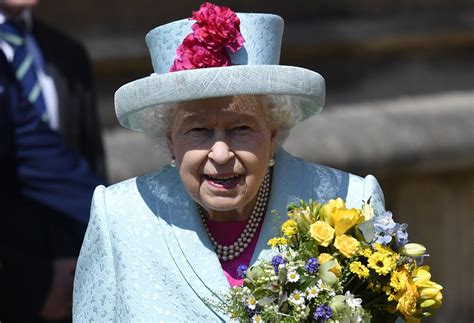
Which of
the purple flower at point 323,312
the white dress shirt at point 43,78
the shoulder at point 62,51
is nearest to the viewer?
the purple flower at point 323,312

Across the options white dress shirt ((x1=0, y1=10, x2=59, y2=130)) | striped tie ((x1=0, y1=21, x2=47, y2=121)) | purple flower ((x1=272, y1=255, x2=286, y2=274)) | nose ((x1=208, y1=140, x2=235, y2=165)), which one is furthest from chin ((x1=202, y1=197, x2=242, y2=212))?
white dress shirt ((x1=0, y1=10, x2=59, y2=130))

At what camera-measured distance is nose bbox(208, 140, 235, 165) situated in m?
3.67

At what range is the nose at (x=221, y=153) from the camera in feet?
12.0

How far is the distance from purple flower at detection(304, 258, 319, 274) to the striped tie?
2.41 meters

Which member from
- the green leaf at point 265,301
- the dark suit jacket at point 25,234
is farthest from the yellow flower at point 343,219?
the dark suit jacket at point 25,234

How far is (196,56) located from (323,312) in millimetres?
725

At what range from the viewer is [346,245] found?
3520 millimetres

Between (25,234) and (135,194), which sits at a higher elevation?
(135,194)

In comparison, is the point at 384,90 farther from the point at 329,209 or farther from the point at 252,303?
the point at 252,303

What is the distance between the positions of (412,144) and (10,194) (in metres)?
2.89

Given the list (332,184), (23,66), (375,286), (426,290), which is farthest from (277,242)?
(23,66)

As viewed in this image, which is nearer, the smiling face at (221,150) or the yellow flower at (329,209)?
the yellow flower at (329,209)

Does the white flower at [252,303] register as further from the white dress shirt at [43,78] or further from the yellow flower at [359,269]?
the white dress shirt at [43,78]

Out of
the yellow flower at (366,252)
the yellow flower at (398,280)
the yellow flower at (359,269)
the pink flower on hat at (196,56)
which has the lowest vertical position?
the yellow flower at (398,280)
